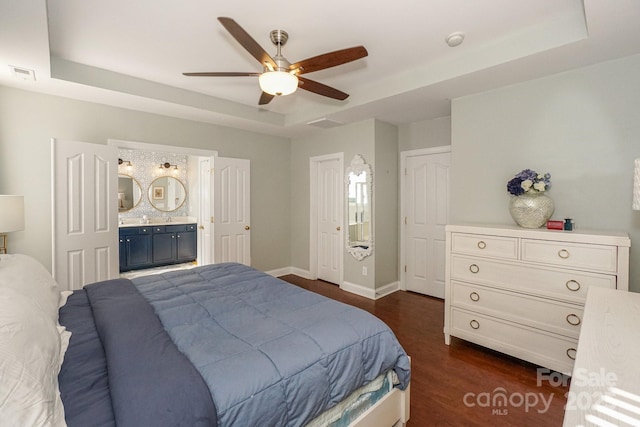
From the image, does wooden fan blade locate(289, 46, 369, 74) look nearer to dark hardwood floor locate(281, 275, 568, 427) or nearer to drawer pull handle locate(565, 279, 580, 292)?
drawer pull handle locate(565, 279, 580, 292)

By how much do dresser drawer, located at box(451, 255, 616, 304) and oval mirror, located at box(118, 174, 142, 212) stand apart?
5896mm

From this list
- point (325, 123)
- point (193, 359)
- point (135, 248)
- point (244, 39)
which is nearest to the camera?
point (193, 359)

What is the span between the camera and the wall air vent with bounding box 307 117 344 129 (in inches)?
156

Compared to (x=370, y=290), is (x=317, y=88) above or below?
above

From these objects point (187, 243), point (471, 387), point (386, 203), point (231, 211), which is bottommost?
point (471, 387)

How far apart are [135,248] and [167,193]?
1.43 meters

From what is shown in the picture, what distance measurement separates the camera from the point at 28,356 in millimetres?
969

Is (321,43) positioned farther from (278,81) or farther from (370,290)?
(370,290)

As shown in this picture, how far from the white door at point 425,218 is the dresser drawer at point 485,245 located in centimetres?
131

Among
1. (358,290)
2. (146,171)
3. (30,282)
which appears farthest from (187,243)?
(30,282)

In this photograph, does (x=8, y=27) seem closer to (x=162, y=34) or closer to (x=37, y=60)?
(x=37, y=60)

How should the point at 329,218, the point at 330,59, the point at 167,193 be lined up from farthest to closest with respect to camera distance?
the point at 167,193 → the point at 329,218 → the point at 330,59

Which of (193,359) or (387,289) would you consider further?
(387,289)

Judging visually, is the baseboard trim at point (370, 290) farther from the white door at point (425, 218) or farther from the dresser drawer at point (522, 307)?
the dresser drawer at point (522, 307)
